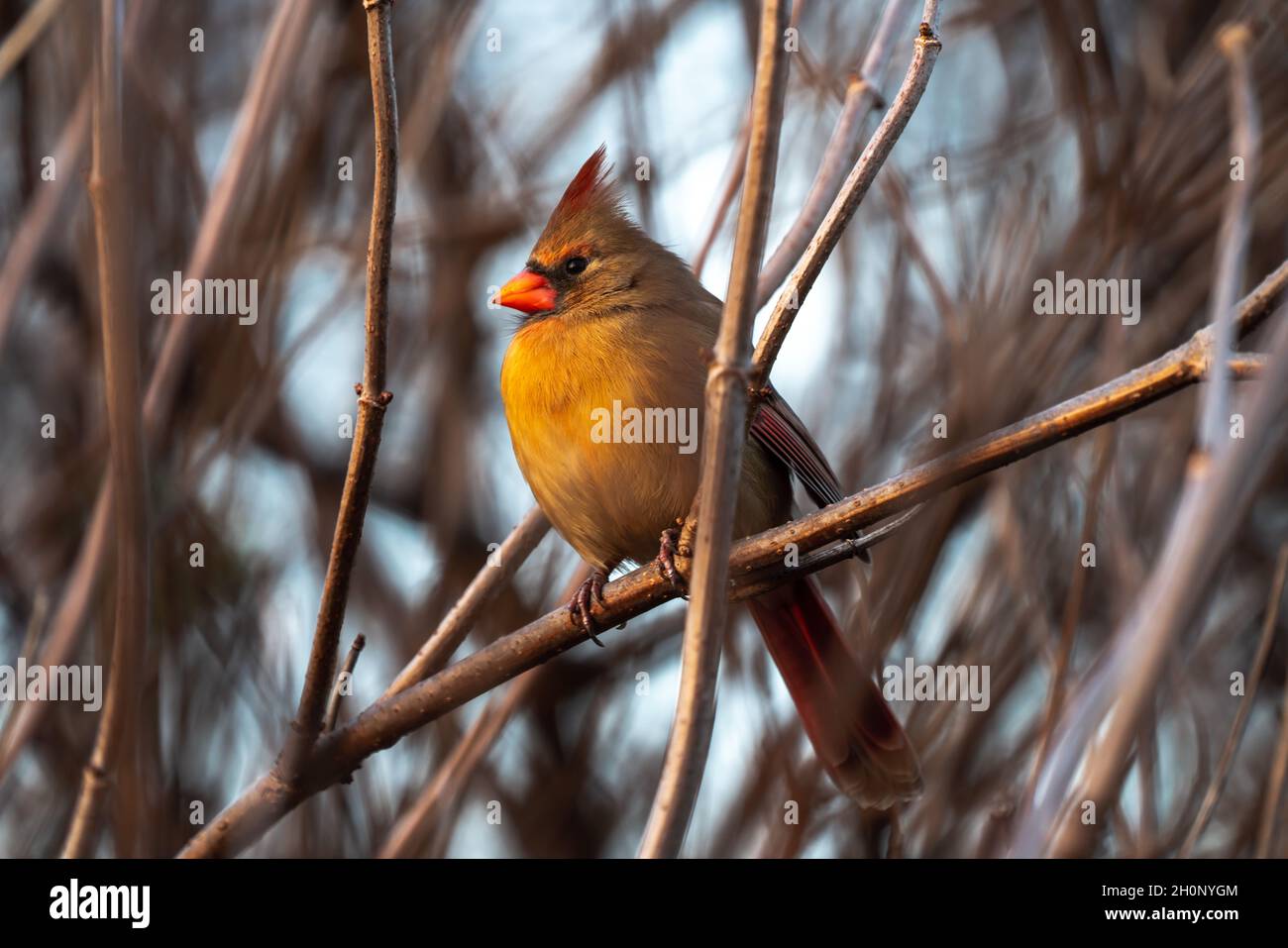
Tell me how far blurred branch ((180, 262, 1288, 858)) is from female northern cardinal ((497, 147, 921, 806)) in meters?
0.52

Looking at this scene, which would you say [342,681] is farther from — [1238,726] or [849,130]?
[1238,726]

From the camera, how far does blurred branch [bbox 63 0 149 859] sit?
6.45 feet

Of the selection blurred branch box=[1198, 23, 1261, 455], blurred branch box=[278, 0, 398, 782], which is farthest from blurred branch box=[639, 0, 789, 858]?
blurred branch box=[278, 0, 398, 782]

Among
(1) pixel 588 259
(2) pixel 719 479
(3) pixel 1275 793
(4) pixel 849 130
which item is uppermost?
(1) pixel 588 259

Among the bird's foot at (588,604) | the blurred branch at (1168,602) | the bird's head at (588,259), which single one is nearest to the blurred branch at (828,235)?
the bird's foot at (588,604)

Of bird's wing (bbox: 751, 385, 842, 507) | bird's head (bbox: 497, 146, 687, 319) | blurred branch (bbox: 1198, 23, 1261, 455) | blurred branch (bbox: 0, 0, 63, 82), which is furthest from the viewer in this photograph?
bird's head (bbox: 497, 146, 687, 319)

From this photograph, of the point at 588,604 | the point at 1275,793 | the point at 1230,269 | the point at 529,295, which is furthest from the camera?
the point at 529,295

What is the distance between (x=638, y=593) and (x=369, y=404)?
2.46ft

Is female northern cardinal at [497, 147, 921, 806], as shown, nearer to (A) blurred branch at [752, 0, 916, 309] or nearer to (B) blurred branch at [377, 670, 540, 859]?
(B) blurred branch at [377, 670, 540, 859]

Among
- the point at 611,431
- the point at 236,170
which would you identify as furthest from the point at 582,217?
the point at 236,170

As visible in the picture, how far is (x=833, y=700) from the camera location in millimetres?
3404

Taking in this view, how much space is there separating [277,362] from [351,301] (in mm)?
707

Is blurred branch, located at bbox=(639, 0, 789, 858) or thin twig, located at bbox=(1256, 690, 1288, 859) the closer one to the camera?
blurred branch, located at bbox=(639, 0, 789, 858)

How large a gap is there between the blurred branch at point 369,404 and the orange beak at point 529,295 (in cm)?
147
